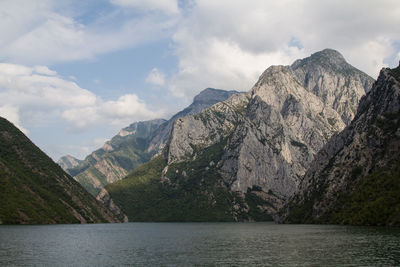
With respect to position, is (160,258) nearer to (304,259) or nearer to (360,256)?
(304,259)

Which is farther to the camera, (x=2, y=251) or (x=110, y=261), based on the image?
(x=2, y=251)

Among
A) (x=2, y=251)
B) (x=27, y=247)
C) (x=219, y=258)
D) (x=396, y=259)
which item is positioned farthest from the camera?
(x=27, y=247)

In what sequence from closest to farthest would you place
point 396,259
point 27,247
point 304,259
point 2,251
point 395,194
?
point 396,259 → point 304,259 → point 2,251 → point 27,247 → point 395,194

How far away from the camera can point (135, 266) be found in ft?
276

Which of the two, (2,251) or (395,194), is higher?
(395,194)

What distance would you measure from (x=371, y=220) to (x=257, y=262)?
137417mm

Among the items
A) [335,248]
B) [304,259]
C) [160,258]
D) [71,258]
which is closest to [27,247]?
[71,258]

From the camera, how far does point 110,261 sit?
92.2m

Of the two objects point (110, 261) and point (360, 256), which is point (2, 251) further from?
point (360, 256)

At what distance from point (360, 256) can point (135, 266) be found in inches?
2078

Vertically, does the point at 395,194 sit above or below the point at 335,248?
above

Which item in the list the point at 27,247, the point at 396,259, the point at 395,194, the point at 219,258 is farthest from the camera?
the point at 395,194

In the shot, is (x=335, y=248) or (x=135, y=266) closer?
(x=135, y=266)

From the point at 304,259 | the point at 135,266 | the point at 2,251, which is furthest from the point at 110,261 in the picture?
the point at 304,259
